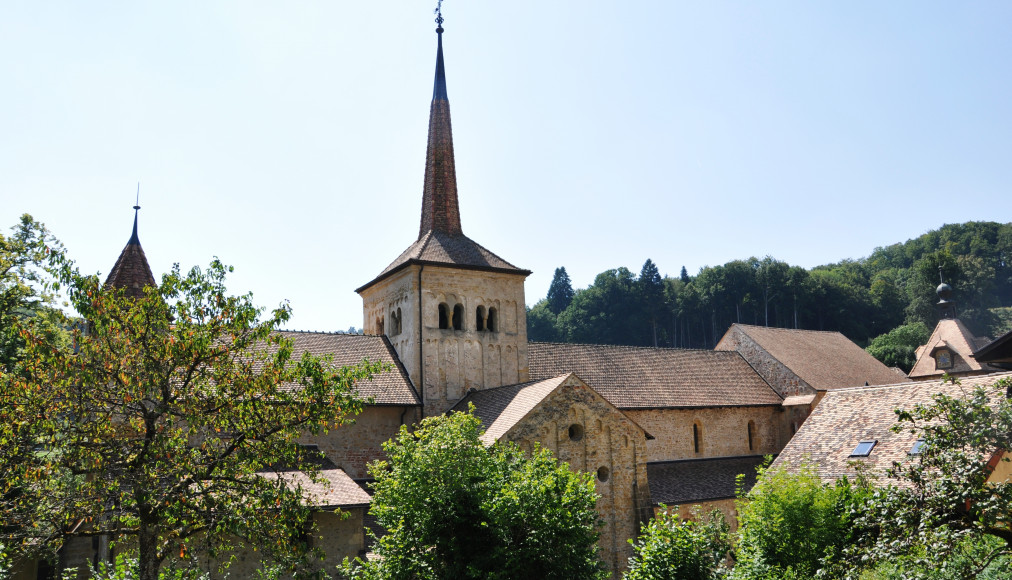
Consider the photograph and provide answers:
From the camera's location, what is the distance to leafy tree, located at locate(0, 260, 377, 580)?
36.8ft

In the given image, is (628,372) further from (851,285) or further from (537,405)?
(851,285)

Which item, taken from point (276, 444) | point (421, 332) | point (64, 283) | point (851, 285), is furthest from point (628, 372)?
point (851, 285)

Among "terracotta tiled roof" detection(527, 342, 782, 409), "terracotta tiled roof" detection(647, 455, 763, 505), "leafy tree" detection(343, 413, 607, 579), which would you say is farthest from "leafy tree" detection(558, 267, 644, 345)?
"leafy tree" detection(343, 413, 607, 579)

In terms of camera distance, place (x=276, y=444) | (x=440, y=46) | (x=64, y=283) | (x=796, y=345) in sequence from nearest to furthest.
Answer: (x=64, y=283), (x=276, y=444), (x=440, y=46), (x=796, y=345)

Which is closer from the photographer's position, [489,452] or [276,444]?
[276,444]

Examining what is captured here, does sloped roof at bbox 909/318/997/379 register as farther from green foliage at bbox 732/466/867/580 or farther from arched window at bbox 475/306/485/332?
arched window at bbox 475/306/485/332

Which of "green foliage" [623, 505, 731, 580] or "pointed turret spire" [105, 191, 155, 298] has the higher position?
"pointed turret spire" [105, 191, 155, 298]

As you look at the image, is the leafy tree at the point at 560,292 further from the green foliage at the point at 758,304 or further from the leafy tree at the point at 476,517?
the leafy tree at the point at 476,517

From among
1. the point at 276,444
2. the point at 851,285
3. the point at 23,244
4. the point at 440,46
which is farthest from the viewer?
the point at 851,285

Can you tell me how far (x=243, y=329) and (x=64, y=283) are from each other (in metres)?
2.83

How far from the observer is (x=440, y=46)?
30.7 metres

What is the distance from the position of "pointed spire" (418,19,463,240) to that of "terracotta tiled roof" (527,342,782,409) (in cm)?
646

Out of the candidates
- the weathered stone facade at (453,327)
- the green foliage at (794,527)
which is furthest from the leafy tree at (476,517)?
the weathered stone facade at (453,327)

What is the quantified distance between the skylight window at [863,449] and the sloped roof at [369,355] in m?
15.0
